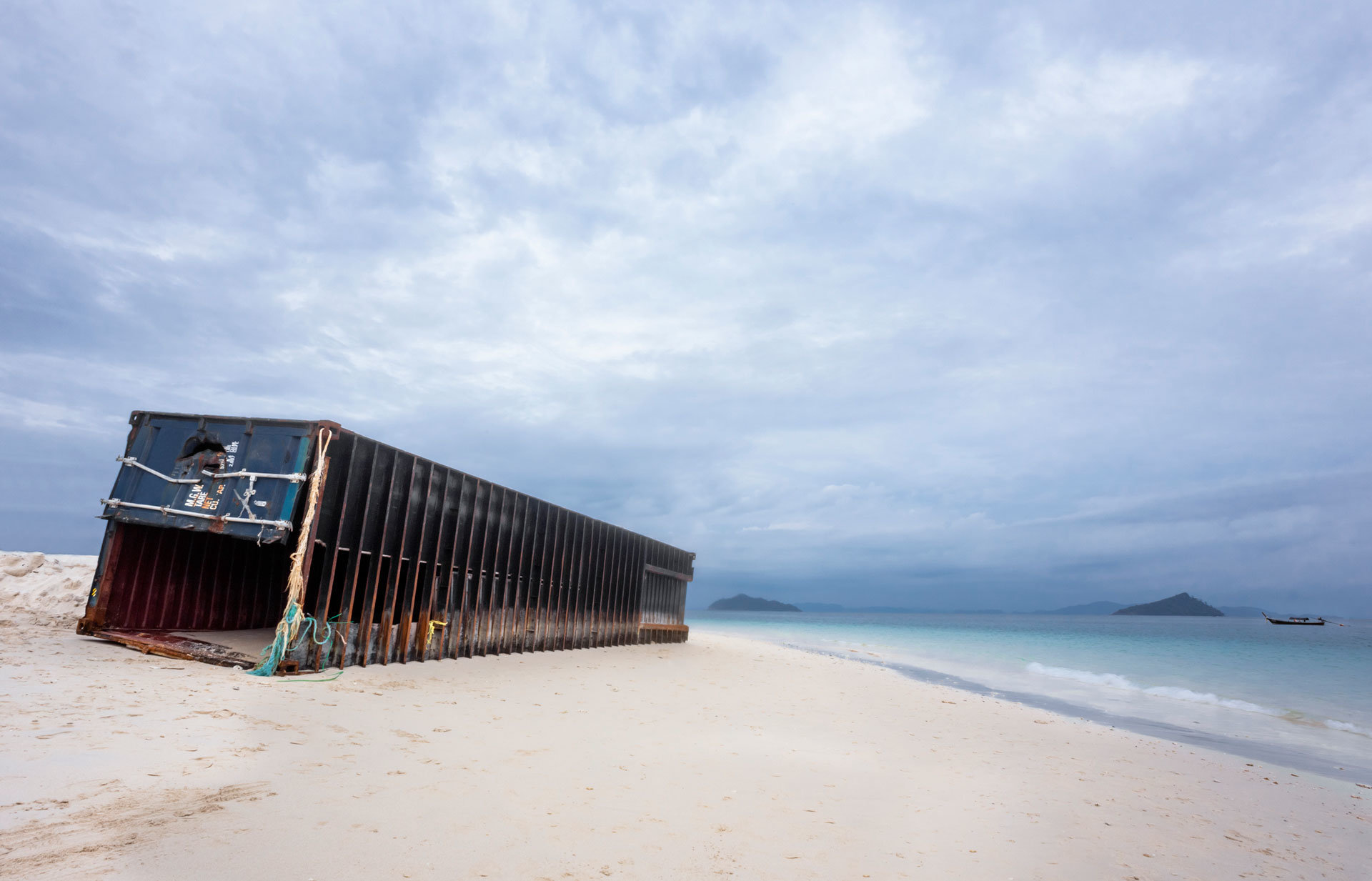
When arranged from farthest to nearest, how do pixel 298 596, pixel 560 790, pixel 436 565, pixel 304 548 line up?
pixel 436 565, pixel 304 548, pixel 298 596, pixel 560 790

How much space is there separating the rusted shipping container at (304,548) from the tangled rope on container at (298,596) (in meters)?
0.04

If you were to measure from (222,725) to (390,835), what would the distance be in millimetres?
3365

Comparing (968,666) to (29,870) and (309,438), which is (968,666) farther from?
(29,870)

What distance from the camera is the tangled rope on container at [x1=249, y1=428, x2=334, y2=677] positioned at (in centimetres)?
970

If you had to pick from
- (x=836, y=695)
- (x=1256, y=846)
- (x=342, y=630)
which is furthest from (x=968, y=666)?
(x=342, y=630)

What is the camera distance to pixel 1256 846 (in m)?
6.53

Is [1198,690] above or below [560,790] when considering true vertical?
below

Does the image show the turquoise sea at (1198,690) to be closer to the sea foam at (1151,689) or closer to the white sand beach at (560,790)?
the sea foam at (1151,689)

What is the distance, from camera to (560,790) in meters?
5.93

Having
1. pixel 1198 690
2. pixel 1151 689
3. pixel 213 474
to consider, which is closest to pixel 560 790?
pixel 213 474

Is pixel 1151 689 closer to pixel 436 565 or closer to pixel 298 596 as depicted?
pixel 436 565

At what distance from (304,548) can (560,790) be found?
6607 mm

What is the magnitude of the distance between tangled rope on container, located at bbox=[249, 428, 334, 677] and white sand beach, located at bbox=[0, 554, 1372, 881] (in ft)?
1.52

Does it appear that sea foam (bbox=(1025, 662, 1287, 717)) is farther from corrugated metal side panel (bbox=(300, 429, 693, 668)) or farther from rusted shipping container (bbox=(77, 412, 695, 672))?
rusted shipping container (bbox=(77, 412, 695, 672))
